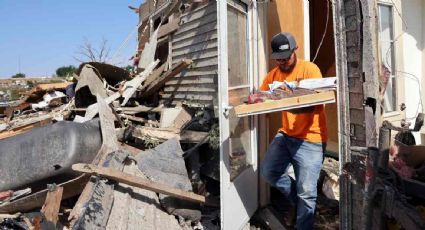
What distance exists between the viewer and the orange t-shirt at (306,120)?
11.3 ft

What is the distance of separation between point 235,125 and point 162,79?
3647 mm

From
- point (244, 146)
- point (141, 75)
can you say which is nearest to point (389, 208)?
point (244, 146)

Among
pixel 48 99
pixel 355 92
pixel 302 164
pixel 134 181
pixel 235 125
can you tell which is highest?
pixel 48 99

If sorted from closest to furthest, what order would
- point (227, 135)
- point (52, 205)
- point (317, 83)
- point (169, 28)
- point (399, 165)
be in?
point (399, 165)
point (317, 83)
point (52, 205)
point (227, 135)
point (169, 28)

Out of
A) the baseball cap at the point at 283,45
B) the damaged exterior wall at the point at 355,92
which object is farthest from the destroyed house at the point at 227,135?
the baseball cap at the point at 283,45

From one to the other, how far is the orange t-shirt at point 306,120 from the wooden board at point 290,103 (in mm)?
434

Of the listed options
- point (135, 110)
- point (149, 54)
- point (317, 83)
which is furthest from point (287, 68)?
point (149, 54)

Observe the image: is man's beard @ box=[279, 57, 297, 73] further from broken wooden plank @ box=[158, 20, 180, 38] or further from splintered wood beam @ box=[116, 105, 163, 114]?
broken wooden plank @ box=[158, 20, 180, 38]

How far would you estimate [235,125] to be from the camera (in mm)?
3781

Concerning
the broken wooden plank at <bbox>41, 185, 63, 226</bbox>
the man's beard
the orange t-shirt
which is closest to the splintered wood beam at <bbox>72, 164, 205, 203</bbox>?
the broken wooden plank at <bbox>41, 185, 63, 226</bbox>

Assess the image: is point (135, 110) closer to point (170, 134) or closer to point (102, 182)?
point (170, 134)

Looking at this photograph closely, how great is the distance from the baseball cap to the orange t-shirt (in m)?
0.18

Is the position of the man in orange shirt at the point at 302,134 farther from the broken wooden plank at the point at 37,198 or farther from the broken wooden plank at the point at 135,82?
the broken wooden plank at the point at 135,82

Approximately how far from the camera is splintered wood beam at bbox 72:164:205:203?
361 cm
